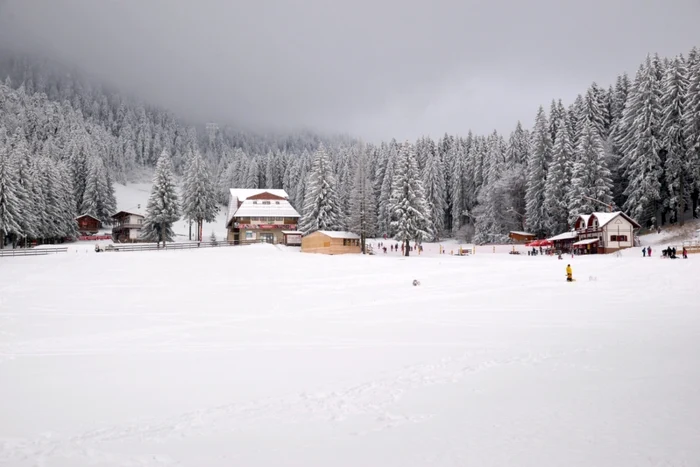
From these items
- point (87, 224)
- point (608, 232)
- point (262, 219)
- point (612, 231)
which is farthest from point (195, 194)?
point (612, 231)

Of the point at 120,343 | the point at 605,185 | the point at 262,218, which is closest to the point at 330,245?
the point at 262,218

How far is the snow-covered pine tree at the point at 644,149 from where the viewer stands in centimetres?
5253

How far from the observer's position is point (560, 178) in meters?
62.5

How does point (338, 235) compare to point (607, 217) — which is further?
point (338, 235)

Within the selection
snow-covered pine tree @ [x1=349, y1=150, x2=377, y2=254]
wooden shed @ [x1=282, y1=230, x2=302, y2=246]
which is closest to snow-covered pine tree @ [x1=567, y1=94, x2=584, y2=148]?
snow-covered pine tree @ [x1=349, y1=150, x2=377, y2=254]

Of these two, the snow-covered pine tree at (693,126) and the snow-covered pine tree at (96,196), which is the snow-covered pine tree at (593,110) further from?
the snow-covered pine tree at (96,196)

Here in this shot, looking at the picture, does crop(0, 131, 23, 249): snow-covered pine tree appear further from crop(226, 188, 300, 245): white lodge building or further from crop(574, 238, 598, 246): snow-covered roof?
crop(574, 238, 598, 246): snow-covered roof

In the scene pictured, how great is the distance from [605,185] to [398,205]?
93.2 feet

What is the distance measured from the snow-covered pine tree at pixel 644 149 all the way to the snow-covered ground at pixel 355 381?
36478 millimetres

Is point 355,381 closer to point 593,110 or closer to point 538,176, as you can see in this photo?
point 538,176

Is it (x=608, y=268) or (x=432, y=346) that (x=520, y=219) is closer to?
(x=608, y=268)

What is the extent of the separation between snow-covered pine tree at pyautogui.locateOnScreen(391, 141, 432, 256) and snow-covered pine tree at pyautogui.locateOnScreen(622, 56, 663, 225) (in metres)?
26.1

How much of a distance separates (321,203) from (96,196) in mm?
61658

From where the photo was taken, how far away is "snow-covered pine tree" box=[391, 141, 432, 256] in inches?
2274
